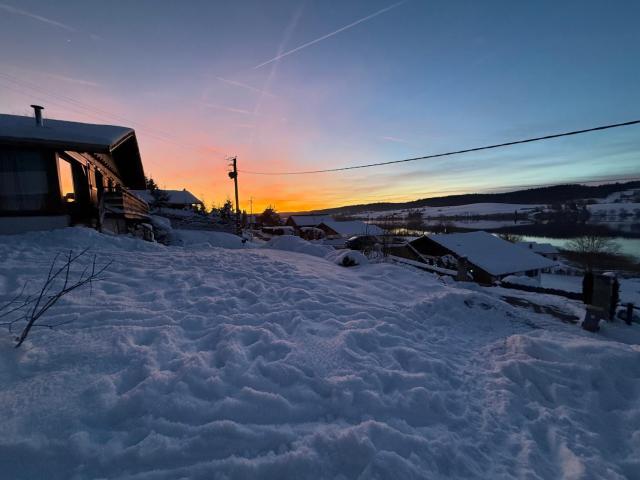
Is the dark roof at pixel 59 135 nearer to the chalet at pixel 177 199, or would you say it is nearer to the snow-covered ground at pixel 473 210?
the chalet at pixel 177 199

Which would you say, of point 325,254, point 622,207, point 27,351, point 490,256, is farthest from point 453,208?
point 27,351

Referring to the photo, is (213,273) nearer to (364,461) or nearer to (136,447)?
(136,447)

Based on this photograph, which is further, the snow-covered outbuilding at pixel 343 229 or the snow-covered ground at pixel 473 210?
the snow-covered ground at pixel 473 210

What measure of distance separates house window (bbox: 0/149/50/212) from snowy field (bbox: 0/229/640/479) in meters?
5.29

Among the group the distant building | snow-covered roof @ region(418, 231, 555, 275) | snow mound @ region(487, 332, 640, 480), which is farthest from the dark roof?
the distant building

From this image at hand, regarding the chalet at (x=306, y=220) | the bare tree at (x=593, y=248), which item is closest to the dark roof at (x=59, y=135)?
the chalet at (x=306, y=220)

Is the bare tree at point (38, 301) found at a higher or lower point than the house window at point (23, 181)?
lower

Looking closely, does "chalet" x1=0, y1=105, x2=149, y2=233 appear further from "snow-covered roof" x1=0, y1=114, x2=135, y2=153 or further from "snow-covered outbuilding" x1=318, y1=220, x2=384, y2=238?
"snow-covered outbuilding" x1=318, y1=220, x2=384, y2=238

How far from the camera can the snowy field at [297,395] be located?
6.73 ft

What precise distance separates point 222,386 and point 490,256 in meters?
25.9

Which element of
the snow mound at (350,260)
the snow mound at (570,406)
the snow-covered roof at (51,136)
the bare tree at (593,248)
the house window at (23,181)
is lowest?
the bare tree at (593,248)

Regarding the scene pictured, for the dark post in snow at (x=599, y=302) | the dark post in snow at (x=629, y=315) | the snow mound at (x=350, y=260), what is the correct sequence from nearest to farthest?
the dark post in snow at (x=599, y=302) < the dark post in snow at (x=629, y=315) < the snow mound at (x=350, y=260)

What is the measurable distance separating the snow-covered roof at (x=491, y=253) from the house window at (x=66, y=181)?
23901 mm

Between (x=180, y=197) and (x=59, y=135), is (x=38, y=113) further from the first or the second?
(x=180, y=197)
